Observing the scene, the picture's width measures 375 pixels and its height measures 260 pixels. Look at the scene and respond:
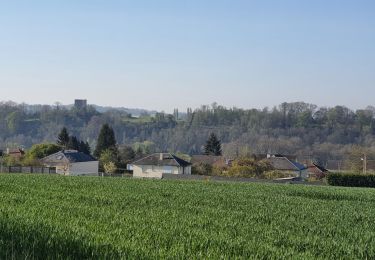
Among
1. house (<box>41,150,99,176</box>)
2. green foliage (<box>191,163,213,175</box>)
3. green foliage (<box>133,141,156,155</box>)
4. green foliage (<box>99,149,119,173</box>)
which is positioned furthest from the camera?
green foliage (<box>133,141,156,155</box>)

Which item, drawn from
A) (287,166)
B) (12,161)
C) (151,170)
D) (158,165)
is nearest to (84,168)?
(12,161)

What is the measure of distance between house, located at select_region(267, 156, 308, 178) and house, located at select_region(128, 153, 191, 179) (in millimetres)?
18267

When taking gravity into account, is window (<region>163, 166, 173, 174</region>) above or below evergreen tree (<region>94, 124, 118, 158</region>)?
below

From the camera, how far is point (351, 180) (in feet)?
204

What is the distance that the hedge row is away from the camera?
62250mm

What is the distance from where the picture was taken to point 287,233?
558 inches

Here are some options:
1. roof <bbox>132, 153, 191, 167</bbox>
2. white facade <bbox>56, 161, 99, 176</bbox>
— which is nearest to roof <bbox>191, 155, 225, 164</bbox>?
roof <bbox>132, 153, 191, 167</bbox>

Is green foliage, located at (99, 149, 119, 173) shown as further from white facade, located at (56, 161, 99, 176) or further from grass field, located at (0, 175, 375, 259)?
grass field, located at (0, 175, 375, 259)

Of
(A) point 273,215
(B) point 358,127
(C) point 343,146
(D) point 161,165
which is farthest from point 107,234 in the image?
(B) point 358,127

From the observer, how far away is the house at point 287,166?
102 meters

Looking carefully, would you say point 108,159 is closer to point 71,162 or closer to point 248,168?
point 71,162

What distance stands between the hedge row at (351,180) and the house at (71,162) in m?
38.8

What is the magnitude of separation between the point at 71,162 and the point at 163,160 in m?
17.9

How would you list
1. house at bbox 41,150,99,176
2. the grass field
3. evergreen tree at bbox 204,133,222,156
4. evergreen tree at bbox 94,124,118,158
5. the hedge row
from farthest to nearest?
evergreen tree at bbox 204,133,222,156 → evergreen tree at bbox 94,124,118,158 → house at bbox 41,150,99,176 → the hedge row → the grass field
